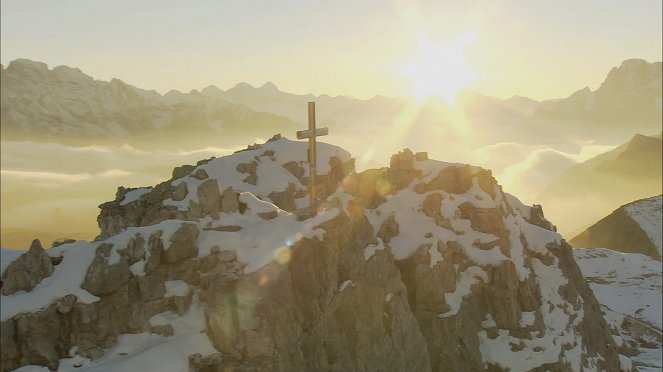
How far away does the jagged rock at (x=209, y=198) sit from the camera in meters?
31.3

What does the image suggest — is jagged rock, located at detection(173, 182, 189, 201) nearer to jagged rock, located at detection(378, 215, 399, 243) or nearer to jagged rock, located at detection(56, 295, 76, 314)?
jagged rock, located at detection(56, 295, 76, 314)

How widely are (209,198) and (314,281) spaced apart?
789 cm

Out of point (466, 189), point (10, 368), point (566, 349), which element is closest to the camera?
point (10, 368)

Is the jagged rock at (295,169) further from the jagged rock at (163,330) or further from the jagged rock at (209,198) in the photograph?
the jagged rock at (163,330)

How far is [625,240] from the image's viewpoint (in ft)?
397

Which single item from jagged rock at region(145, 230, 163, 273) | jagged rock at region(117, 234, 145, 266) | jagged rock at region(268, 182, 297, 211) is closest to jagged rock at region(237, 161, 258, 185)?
jagged rock at region(268, 182, 297, 211)


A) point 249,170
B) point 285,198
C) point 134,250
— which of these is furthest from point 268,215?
point 249,170

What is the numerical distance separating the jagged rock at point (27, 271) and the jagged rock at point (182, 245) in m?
5.20

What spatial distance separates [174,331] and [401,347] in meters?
13.2

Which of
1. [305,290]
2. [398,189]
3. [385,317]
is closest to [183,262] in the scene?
[305,290]

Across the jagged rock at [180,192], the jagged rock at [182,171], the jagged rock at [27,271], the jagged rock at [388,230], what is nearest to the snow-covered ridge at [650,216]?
the jagged rock at [388,230]

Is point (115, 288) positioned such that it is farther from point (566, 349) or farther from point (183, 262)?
point (566, 349)

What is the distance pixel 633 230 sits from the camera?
120312mm

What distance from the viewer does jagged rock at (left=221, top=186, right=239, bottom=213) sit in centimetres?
3103
